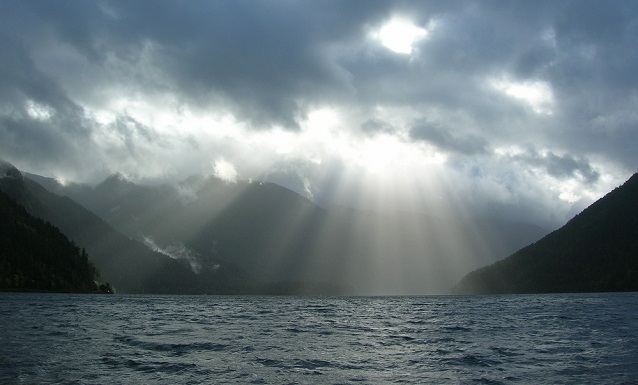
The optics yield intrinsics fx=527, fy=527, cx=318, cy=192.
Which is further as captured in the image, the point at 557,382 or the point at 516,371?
the point at 516,371

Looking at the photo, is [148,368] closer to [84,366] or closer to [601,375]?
[84,366]

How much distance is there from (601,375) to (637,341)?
2081cm

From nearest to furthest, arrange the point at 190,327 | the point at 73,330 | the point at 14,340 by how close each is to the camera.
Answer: the point at 14,340, the point at 73,330, the point at 190,327

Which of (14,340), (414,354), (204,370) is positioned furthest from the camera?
(14,340)

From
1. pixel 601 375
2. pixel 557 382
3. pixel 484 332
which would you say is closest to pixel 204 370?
pixel 557 382

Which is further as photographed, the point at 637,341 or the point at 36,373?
the point at 637,341

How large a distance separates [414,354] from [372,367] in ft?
26.8

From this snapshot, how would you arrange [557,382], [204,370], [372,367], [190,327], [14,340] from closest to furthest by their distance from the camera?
[557,382]
[204,370]
[372,367]
[14,340]
[190,327]

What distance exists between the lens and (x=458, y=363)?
1518 inches

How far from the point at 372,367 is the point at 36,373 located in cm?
2118

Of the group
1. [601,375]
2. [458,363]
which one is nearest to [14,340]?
[458,363]

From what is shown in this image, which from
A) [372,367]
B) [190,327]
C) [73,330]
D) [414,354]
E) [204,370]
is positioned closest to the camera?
[204,370]

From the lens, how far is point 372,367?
36.5m

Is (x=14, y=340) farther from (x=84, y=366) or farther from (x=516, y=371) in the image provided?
(x=516, y=371)
